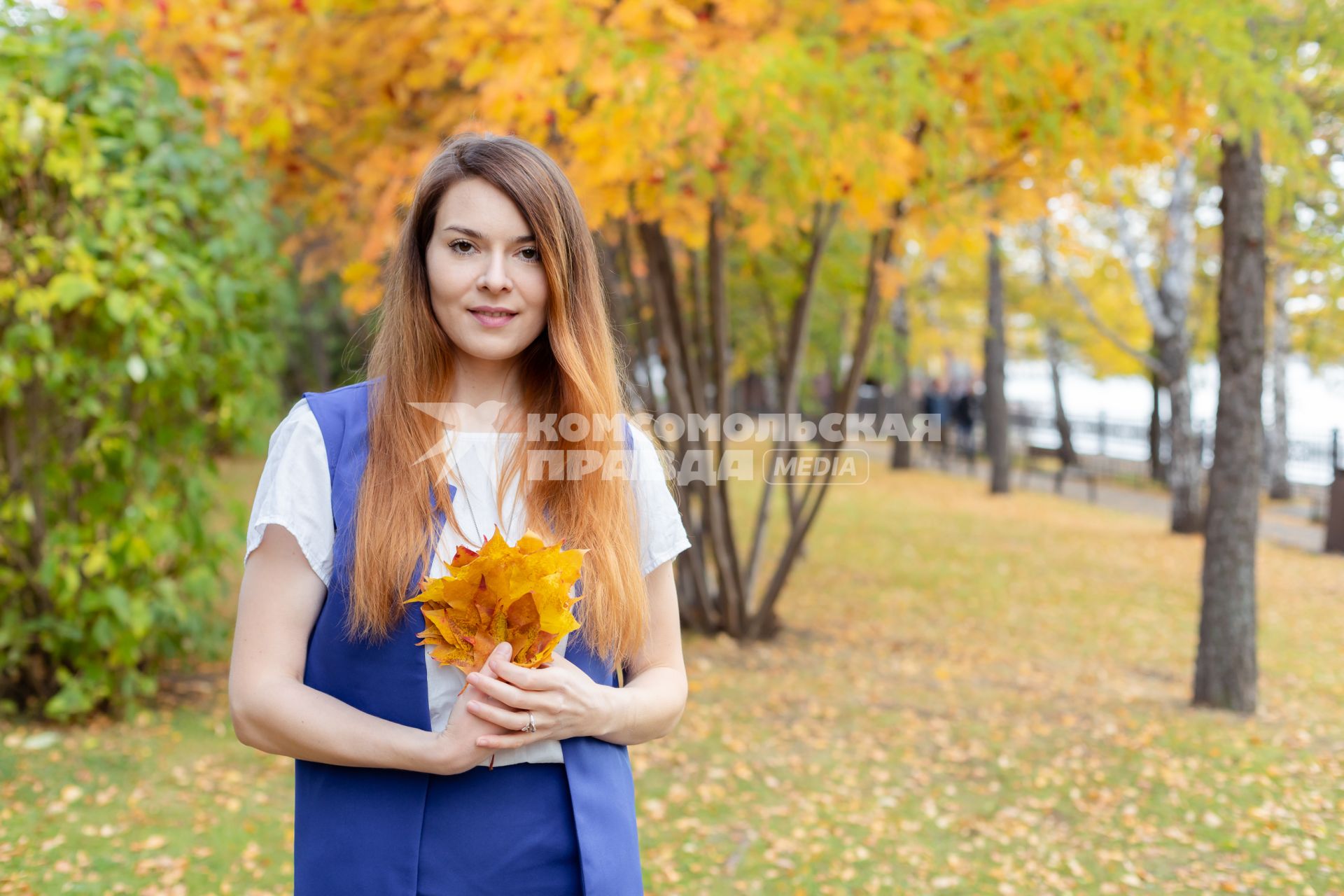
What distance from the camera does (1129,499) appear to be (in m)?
15.7

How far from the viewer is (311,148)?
688 cm

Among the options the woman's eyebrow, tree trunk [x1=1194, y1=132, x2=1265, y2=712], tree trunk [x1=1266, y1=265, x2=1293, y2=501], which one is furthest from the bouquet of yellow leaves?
tree trunk [x1=1266, y1=265, x2=1293, y2=501]

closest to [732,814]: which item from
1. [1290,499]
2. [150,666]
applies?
[150,666]

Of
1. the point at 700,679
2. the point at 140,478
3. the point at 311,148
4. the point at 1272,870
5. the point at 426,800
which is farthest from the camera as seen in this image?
the point at 311,148

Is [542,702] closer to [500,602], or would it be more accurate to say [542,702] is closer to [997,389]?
[500,602]

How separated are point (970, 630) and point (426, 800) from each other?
6.54 m

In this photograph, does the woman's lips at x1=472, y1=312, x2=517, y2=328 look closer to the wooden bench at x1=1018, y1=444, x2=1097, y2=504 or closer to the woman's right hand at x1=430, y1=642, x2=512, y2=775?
the woman's right hand at x1=430, y1=642, x2=512, y2=775

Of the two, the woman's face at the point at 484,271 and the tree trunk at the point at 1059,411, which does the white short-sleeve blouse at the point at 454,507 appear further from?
the tree trunk at the point at 1059,411

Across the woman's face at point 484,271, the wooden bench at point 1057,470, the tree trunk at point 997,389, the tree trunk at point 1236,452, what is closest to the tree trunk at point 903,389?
the tree trunk at point 997,389

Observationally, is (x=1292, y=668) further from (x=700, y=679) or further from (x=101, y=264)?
(x=101, y=264)

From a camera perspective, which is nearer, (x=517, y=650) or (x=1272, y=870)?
(x=517, y=650)

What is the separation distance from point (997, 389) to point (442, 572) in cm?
1468

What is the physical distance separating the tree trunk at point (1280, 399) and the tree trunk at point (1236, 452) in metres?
10.5

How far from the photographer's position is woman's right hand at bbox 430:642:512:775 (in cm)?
133
